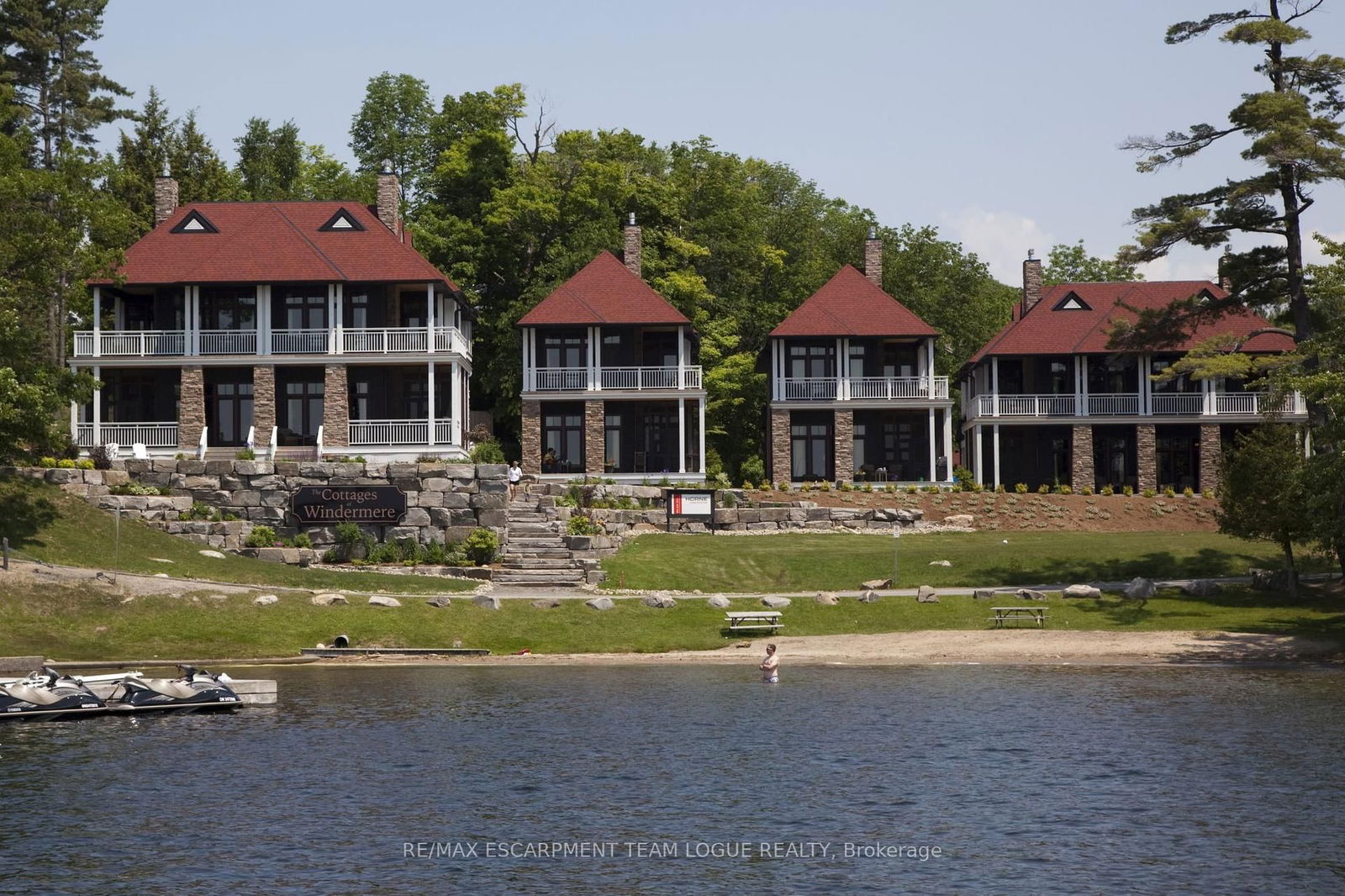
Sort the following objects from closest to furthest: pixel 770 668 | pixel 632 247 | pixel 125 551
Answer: pixel 770 668 < pixel 125 551 < pixel 632 247

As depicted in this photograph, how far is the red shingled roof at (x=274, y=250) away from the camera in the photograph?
53.7 meters

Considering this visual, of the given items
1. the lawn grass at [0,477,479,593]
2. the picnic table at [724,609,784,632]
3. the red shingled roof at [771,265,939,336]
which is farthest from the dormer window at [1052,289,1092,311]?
the lawn grass at [0,477,479,593]

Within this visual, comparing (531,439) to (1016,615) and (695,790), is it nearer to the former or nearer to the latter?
(1016,615)

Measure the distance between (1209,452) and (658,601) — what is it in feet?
106

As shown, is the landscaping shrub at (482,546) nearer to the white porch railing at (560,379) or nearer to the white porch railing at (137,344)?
the white porch railing at (560,379)

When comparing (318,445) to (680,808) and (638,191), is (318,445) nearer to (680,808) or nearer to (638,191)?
(638,191)

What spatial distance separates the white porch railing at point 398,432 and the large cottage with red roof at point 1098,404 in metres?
22.5

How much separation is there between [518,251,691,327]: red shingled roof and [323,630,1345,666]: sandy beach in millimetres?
23108

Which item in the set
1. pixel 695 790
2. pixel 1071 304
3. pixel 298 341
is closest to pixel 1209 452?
pixel 1071 304

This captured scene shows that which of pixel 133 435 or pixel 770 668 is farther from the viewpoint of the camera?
pixel 133 435

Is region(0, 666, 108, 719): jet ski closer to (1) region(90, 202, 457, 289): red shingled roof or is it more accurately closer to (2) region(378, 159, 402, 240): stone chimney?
(1) region(90, 202, 457, 289): red shingled roof

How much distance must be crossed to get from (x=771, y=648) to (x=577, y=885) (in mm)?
15515

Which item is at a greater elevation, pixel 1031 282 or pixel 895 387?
pixel 1031 282

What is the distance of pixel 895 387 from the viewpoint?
60844 millimetres
